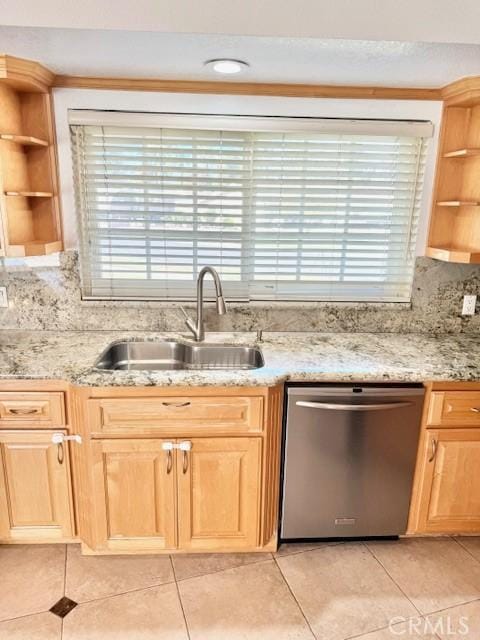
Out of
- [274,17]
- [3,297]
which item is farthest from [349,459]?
[3,297]

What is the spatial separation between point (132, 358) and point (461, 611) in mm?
1865

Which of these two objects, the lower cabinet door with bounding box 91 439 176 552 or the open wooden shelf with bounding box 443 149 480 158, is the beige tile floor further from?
the open wooden shelf with bounding box 443 149 480 158

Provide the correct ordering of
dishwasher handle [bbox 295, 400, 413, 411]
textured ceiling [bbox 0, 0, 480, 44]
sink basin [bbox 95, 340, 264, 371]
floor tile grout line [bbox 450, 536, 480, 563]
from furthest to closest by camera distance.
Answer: sink basin [bbox 95, 340, 264, 371] < floor tile grout line [bbox 450, 536, 480, 563] < dishwasher handle [bbox 295, 400, 413, 411] < textured ceiling [bbox 0, 0, 480, 44]

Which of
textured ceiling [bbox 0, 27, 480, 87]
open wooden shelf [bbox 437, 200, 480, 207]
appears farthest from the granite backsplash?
textured ceiling [bbox 0, 27, 480, 87]

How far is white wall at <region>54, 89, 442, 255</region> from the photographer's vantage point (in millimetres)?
2213

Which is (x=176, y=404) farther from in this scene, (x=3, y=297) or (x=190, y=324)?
(x=3, y=297)

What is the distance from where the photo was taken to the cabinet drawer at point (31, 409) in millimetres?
1893

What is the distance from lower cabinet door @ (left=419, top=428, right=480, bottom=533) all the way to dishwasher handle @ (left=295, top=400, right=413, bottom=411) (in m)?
0.22

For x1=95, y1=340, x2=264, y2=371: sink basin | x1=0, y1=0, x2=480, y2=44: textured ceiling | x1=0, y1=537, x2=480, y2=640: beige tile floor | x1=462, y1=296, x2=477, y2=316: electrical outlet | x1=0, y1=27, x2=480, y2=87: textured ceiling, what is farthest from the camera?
x1=462, y1=296, x2=477, y2=316: electrical outlet

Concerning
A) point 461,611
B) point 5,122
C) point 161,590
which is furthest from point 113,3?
point 461,611

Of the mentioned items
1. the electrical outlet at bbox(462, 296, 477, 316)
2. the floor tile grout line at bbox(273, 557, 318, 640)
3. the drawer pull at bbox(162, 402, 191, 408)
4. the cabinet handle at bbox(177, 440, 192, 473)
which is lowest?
the floor tile grout line at bbox(273, 557, 318, 640)

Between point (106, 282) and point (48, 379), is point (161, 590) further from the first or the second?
point (106, 282)

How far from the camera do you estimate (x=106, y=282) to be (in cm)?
245

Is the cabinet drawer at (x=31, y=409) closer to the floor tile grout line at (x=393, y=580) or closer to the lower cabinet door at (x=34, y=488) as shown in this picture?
the lower cabinet door at (x=34, y=488)
